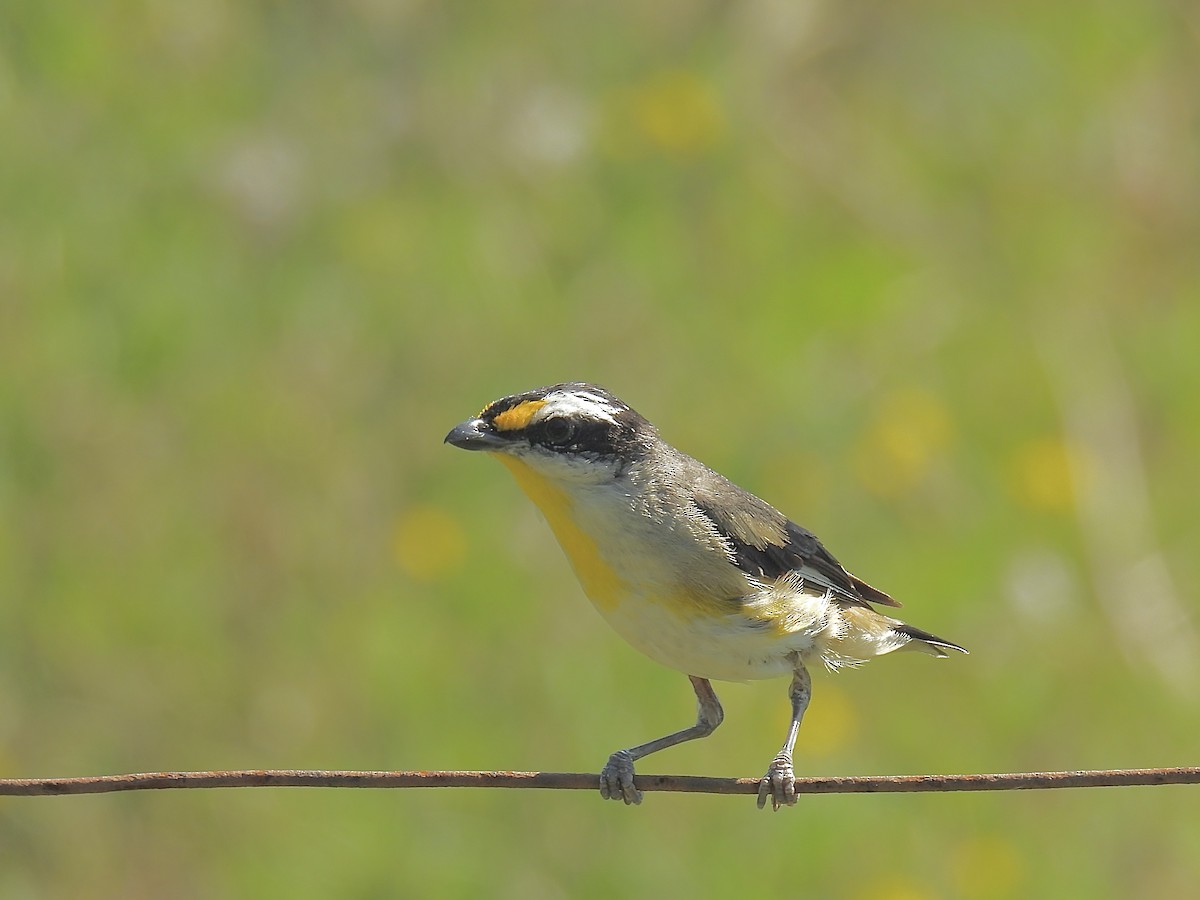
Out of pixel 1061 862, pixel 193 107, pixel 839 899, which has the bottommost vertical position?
pixel 839 899

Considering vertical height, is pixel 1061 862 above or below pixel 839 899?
above

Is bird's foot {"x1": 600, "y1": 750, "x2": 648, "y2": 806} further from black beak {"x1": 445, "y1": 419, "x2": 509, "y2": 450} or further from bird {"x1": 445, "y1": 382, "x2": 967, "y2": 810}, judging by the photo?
black beak {"x1": 445, "y1": 419, "x2": 509, "y2": 450}

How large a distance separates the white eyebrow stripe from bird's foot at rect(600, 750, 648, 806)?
3.53 ft

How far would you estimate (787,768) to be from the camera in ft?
15.8

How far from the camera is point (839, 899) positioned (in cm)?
735

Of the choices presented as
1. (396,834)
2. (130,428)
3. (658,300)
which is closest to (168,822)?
(396,834)

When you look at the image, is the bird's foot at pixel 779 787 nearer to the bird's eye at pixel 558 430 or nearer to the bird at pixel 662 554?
the bird at pixel 662 554

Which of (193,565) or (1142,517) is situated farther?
(1142,517)

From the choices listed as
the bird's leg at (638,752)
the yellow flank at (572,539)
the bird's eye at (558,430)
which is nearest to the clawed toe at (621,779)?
the bird's leg at (638,752)

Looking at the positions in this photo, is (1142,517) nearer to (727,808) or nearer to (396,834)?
(727,808)

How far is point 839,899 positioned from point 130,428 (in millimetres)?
4410

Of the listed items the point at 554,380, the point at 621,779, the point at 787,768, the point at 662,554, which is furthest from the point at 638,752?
the point at 554,380

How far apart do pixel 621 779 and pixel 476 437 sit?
1137mm

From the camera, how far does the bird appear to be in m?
4.81
